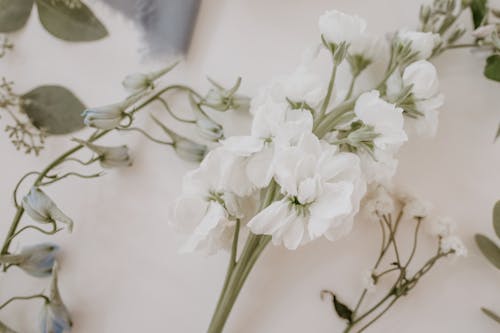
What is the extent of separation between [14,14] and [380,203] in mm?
529

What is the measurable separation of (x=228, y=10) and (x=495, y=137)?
0.40 meters

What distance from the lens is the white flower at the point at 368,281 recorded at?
Answer: 2.13ft

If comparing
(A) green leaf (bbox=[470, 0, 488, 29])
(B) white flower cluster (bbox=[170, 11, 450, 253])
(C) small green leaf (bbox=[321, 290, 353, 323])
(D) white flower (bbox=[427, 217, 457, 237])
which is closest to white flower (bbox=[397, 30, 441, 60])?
(B) white flower cluster (bbox=[170, 11, 450, 253])

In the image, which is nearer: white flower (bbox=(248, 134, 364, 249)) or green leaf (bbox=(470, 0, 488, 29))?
white flower (bbox=(248, 134, 364, 249))

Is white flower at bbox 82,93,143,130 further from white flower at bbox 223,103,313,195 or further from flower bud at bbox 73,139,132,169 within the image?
white flower at bbox 223,103,313,195

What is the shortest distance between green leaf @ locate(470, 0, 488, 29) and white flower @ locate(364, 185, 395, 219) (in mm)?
261

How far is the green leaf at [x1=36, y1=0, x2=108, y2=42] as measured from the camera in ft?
2.17

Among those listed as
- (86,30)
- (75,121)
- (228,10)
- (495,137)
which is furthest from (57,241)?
(495,137)

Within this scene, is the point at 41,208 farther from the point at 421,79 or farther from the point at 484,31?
the point at 484,31

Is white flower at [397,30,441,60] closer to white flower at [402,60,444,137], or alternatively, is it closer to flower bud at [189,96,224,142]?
white flower at [402,60,444,137]

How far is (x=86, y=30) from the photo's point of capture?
67 cm

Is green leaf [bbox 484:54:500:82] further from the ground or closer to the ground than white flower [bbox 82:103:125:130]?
further from the ground

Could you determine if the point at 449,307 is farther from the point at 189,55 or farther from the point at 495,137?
the point at 189,55

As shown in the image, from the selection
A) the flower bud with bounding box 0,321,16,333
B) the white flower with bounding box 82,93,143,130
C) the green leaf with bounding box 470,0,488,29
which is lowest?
the flower bud with bounding box 0,321,16,333
